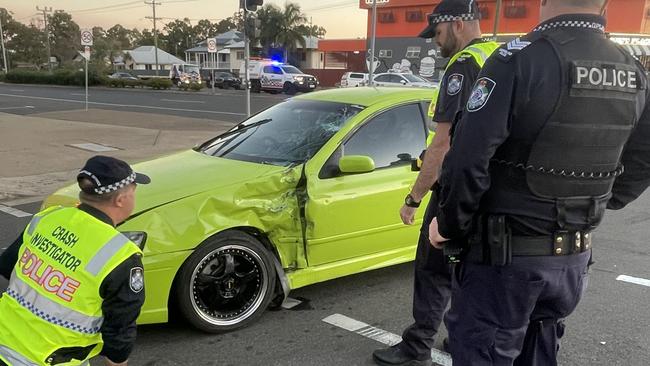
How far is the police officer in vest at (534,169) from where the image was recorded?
5.94 ft

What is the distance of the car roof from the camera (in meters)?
4.36

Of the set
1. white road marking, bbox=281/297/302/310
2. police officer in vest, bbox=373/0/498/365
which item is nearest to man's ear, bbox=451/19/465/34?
police officer in vest, bbox=373/0/498/365

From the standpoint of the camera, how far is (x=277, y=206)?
12.0 feet

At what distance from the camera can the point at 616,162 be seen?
200cm

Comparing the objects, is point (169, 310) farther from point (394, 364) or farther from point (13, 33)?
point (13, 33)

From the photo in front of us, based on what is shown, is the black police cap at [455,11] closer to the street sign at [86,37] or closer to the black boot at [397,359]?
the black boot at [397,359]

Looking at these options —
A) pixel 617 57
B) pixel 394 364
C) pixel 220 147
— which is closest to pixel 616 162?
pixel 617 57

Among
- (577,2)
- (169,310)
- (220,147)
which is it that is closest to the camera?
(577,2)

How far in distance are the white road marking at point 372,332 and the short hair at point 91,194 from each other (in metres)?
2.07

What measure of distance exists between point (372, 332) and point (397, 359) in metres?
0.48

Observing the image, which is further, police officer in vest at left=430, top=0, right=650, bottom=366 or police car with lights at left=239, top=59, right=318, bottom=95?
police car with lights at left=239, top=59, right=318, bottom=95

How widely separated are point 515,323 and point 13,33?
4726 inches

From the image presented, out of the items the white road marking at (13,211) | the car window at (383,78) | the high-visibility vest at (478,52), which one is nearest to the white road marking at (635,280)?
the high-visibility vest at (478,52)

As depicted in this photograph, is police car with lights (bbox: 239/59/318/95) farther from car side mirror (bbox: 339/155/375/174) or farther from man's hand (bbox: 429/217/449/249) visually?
man's hand (bbox: 429/217/449/249)
